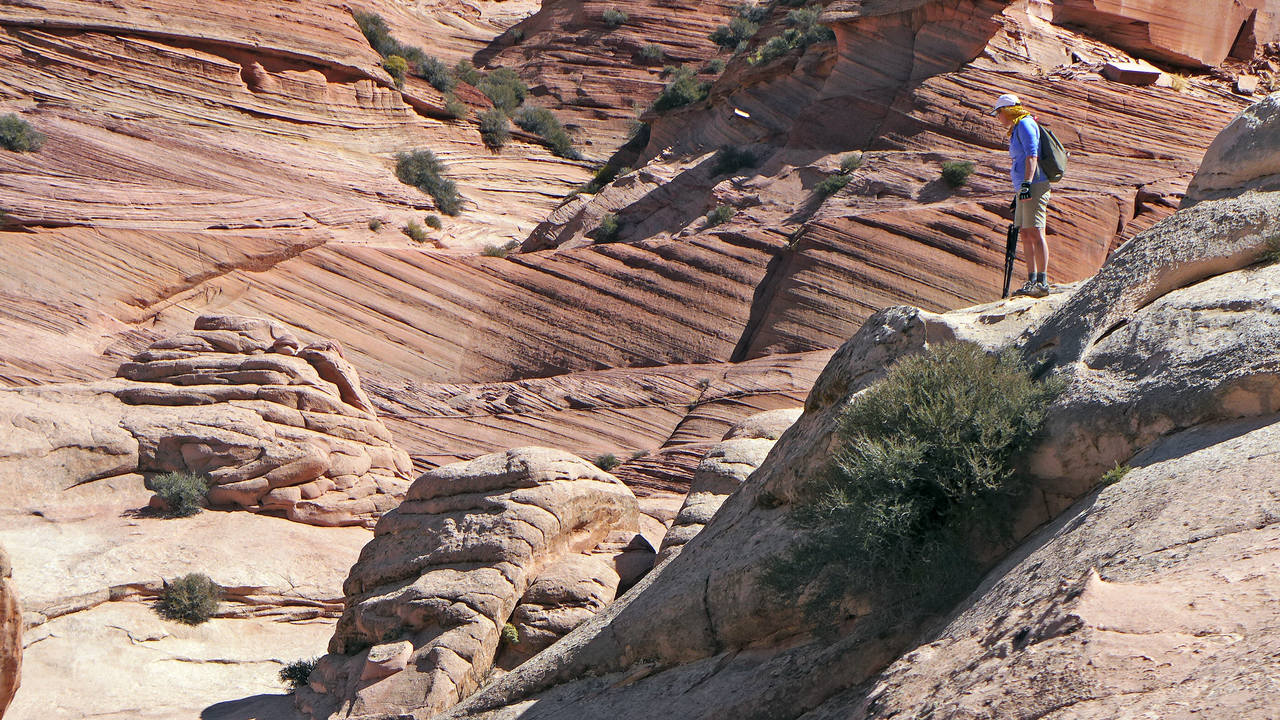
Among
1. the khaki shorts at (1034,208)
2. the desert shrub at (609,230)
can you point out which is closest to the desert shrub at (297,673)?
the khaki shorts at (1034,208)

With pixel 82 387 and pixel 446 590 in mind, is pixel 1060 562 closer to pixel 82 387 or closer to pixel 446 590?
pixel 446 590

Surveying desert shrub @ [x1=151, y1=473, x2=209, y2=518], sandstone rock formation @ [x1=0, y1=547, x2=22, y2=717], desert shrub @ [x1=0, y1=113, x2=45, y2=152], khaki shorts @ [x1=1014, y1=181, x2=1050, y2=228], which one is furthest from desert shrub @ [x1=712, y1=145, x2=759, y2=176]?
sandstone rock formation @ [x1=0, y1=547, x2=22, y2=717]

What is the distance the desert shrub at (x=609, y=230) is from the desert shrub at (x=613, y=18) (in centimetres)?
1795

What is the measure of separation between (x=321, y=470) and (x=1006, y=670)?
1450 cm

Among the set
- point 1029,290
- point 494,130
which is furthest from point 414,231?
point 1029,290

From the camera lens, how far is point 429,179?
33.3 metres

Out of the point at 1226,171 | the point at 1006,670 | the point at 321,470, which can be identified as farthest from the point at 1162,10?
the point at 1006,670

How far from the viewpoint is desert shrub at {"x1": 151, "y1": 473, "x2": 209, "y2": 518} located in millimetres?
16750

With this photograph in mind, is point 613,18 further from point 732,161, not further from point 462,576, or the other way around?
point 462,576

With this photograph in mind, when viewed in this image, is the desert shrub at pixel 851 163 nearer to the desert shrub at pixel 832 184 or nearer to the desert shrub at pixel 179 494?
the desert shrub at pixel 832 184

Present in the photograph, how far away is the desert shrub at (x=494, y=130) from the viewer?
3772cm

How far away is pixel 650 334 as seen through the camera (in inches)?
930

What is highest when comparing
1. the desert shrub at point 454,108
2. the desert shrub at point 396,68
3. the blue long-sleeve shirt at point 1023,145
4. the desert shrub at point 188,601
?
the blue long-sleeve shirt at point 1023,145

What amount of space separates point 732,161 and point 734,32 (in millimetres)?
14558
